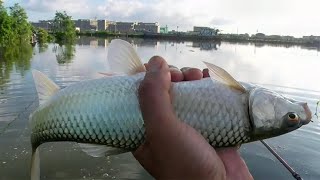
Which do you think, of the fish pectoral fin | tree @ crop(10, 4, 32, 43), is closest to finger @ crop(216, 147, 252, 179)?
the fish pectoral fin

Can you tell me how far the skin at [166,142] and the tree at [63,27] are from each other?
131 metres

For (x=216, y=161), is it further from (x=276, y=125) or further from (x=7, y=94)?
(x=7, y=94)

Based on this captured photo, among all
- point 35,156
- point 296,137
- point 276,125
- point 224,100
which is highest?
point 224,100

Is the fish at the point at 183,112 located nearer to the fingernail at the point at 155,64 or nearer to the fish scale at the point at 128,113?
the fish scale at the point at 128,113

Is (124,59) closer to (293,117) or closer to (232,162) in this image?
(232,162)

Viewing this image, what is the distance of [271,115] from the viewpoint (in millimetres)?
2617

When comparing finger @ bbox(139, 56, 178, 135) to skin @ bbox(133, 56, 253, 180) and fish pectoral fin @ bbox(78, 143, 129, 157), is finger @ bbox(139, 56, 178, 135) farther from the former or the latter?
fish pectoral fin @ bbox(78, 143, 129, 157)

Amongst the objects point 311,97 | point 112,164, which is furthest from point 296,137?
point 311,97

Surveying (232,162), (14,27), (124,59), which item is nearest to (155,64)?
(124,59)

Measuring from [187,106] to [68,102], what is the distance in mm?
888

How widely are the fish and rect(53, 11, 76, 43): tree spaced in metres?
130

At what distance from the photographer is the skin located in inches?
94.9

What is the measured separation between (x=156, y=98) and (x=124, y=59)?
0.69 metres

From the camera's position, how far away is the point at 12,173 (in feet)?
35.5
